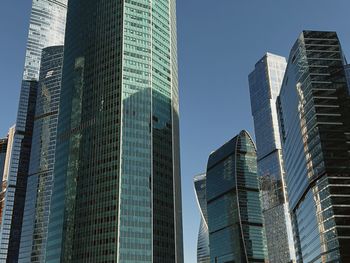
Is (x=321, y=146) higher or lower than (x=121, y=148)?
lower

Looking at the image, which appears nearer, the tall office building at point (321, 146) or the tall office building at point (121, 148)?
the tall office building at point (121, 148)

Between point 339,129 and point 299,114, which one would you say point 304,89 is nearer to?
point 299,114

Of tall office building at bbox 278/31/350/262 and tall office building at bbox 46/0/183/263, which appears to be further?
tall office building at bbox 278/31/350/262

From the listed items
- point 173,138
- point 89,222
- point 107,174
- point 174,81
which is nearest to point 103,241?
point 89,222

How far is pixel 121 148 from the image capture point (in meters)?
167

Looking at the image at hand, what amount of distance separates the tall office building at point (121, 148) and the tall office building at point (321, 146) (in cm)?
4803

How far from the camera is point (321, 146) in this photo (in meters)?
166

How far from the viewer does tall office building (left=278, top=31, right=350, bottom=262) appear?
15725 cm

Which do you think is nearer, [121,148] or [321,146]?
[321,146]

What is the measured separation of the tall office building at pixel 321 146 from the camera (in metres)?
157

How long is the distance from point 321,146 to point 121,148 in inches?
2724

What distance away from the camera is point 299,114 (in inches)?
7431

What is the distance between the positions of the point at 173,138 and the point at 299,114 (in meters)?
50.9

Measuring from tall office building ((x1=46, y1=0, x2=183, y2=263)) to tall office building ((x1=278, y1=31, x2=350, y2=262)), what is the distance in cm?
4803
